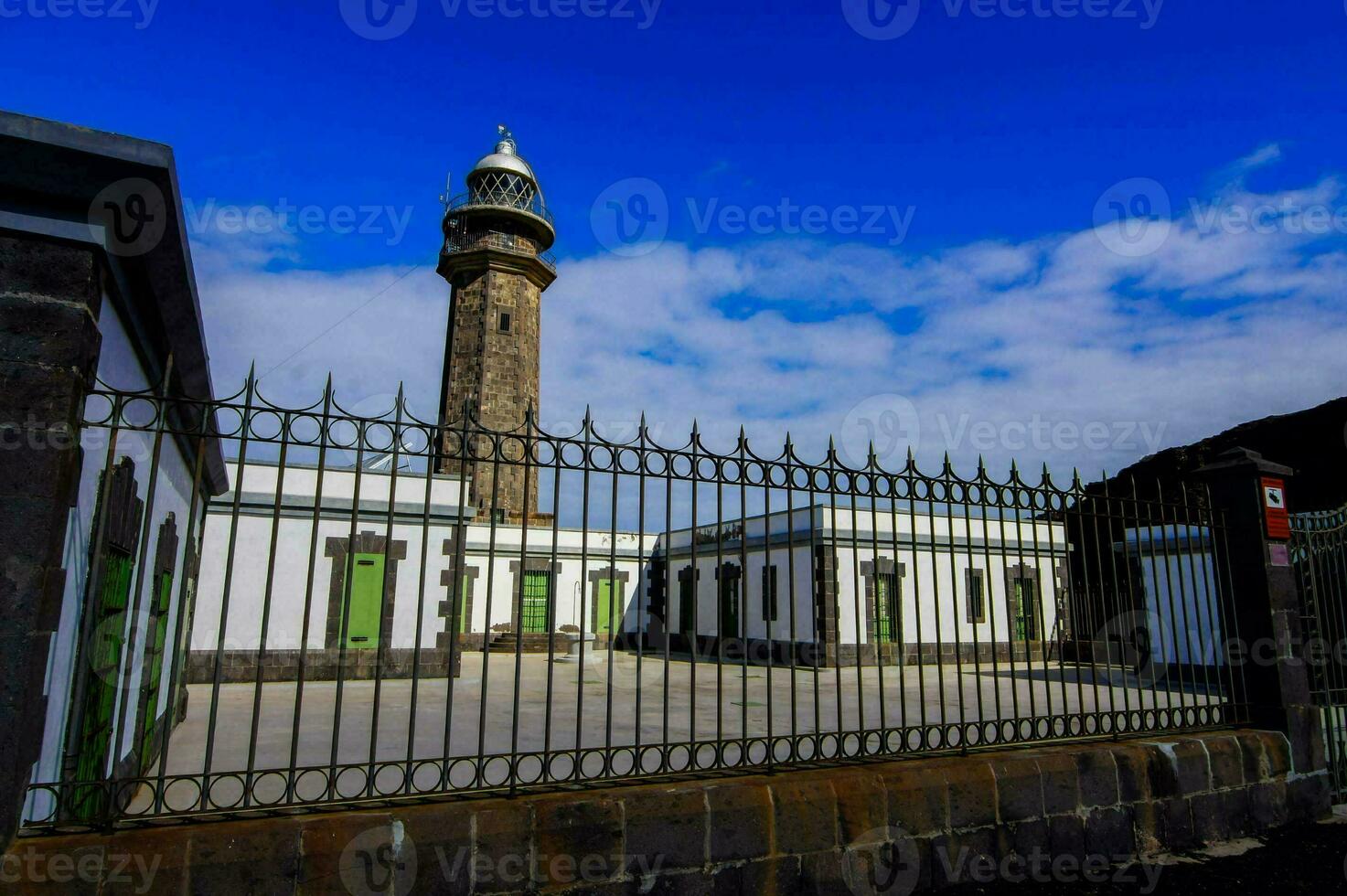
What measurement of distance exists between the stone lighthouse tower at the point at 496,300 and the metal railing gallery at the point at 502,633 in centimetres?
161

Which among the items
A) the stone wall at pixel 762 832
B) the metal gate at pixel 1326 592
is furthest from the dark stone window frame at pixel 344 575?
the metal gate at pixel 1326 592

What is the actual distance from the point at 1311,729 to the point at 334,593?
12947mm

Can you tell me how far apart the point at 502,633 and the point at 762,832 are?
18.5 meters

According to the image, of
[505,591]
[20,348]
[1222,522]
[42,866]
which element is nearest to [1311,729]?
[1222,522]

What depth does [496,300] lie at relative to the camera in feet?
83.8

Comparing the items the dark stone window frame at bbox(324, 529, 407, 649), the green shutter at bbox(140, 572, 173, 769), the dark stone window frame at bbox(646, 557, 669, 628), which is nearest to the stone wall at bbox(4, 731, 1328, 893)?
the green shutter at bbox(140, 572, 173, 769)

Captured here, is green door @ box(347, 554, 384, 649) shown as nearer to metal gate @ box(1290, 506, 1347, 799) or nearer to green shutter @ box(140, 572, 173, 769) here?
green shutter @ box(140, 572, 173, 769)

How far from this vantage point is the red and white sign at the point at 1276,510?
6312 millimetres

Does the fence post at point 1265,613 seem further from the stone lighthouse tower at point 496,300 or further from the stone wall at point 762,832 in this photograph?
the stone lighthouse tower at point 496,300

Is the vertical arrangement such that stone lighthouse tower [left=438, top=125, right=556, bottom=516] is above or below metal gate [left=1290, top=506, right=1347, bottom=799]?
above

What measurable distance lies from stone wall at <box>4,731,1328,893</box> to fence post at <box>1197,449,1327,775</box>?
1.27 feet

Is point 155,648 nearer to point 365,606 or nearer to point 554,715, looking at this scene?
point 554,715

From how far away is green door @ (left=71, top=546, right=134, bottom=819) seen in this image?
3598 mm

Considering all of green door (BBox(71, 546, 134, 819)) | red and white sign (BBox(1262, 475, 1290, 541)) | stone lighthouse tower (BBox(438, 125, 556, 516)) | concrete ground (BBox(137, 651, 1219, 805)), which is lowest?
concrete ground (BBox(137, 651, 1219, 805))
